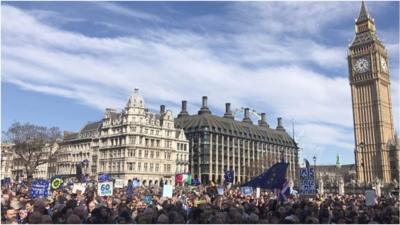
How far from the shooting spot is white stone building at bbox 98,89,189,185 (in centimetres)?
8719

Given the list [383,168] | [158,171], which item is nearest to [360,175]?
[383,168]

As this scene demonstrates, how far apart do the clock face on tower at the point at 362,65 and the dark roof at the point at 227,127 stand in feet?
101

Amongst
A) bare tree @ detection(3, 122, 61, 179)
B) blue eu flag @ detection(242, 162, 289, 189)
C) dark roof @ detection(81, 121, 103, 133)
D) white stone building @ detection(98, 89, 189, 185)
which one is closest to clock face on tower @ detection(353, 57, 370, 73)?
white stone building @ detection(98, 89, 189, 185)

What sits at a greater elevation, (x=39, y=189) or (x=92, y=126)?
(x=92, y=126)

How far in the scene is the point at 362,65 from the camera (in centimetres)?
11944

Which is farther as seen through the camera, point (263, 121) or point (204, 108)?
point (263, 121)

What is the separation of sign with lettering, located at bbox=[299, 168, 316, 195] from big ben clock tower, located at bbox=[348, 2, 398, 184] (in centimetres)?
9648

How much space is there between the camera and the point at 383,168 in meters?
112

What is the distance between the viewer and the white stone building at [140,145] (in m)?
87.2

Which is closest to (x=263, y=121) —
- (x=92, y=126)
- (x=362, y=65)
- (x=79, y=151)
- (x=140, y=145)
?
(x=362, y=65)

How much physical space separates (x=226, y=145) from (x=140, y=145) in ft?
93.4

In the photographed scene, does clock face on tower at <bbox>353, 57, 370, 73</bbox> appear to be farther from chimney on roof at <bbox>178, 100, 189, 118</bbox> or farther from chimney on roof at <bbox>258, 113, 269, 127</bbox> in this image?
chimney on roof at <bbox>178, 100, 189, 118</bbox>

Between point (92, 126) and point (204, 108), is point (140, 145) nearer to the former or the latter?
point (92, 126)

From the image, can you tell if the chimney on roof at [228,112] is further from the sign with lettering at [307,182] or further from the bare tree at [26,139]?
the sign with lettering at [307,182]
